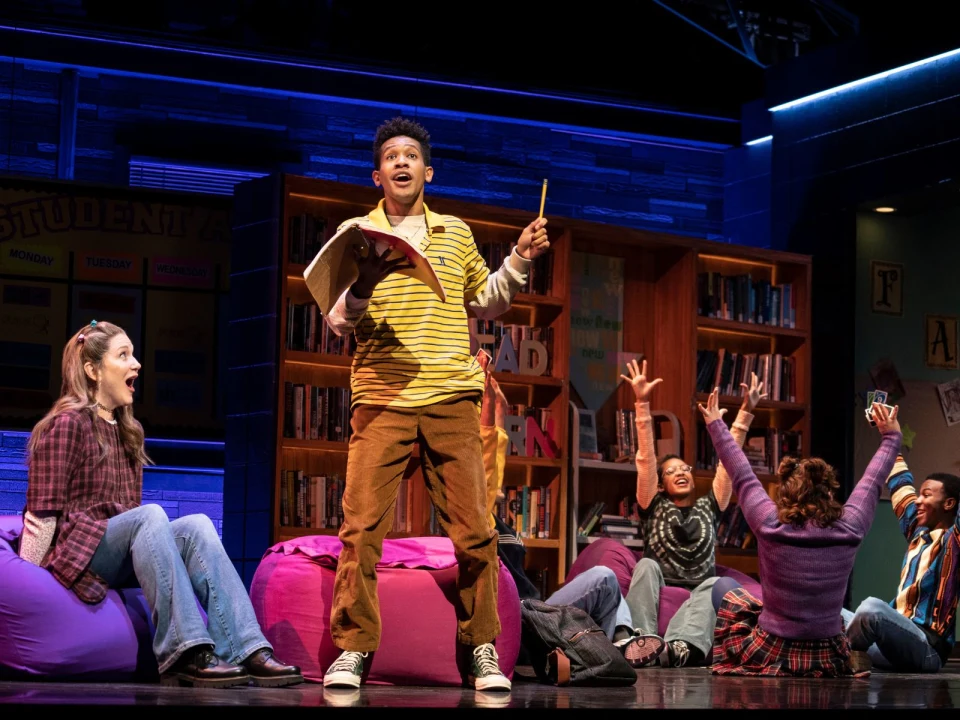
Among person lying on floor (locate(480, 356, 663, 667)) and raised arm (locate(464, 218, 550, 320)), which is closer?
raised arm (locate(464, 218, 550, 320))

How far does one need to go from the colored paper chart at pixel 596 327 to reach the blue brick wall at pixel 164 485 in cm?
203

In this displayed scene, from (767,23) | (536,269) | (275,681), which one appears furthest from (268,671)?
(767,23)

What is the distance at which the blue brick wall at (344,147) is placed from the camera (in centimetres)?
704

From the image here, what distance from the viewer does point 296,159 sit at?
7.44 meters

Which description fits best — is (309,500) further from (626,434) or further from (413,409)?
(413,409)

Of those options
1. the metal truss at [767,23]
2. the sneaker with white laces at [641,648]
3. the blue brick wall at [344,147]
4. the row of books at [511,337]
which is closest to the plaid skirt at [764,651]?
the sneaker with white laces at [641,648]

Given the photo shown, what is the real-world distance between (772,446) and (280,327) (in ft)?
10.1

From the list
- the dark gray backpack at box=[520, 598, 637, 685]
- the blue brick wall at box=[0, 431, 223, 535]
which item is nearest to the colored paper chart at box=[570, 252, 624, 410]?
the blue brick wall at box=[0, 431, 223, 535]

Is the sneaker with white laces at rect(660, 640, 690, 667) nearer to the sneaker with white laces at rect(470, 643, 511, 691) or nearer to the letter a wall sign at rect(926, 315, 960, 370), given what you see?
the sneaker with white laces at rect(470, 643, 511, 691)

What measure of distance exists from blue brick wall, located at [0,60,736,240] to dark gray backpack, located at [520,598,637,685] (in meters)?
3.66

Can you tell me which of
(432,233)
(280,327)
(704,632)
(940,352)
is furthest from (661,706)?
(940,352)

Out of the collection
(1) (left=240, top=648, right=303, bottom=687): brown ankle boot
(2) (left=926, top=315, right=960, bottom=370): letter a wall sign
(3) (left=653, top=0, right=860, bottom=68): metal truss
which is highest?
(3) (left=653, top=0, right=860, bottom=68): metal truss

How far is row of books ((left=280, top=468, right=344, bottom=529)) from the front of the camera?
247 inches

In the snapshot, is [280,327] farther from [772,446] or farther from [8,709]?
[8,709]
